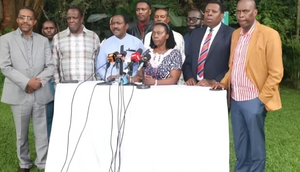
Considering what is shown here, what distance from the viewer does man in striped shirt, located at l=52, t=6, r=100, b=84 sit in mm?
4648

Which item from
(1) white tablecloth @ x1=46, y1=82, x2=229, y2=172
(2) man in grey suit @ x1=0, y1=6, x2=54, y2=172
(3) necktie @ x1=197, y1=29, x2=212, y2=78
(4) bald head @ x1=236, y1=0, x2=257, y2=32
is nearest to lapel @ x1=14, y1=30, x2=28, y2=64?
(2) man in grey suit @ x1=0, y1=6, x2=54, y2=172

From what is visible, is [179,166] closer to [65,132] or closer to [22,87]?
[65,132]

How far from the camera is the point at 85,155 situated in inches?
148

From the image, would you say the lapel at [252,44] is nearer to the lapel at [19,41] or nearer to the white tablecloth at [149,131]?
the white tablecloth at [149,131]

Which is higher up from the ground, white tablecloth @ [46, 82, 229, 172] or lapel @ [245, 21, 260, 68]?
lapel @ [245, 21, 260, 68]

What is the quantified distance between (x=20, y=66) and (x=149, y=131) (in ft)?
5.86

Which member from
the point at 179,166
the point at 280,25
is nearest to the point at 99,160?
the point at 179,166

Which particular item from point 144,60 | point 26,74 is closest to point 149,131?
point 144,60

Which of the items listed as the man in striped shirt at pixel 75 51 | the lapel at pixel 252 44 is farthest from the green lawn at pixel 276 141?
the lapel at pixel 252 44

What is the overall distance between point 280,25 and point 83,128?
917 centimetres

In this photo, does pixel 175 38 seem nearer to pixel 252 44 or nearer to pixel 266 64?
pixel 252 44

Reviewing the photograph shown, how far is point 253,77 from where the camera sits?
3.97 meters

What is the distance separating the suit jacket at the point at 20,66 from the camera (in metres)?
4.51

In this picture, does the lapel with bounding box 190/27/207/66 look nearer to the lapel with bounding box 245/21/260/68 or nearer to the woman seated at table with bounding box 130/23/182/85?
the woman seated at table with bounding box 130/23/182/85
